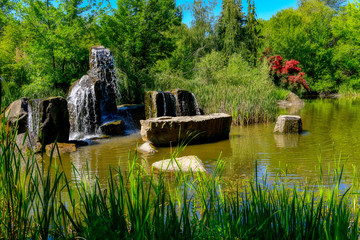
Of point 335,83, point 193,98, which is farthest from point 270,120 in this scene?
point 335,83

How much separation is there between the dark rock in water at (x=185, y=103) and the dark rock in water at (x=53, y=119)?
4.09 metres

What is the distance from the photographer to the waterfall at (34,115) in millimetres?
8555

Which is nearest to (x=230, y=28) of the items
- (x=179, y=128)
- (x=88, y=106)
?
(x=88, y=106)

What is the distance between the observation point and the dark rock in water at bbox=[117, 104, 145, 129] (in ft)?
39.6

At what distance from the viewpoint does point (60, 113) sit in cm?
880

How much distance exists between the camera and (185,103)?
11727 mm

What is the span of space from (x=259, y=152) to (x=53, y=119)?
5.41 metres

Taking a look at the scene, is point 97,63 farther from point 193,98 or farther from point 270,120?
point 270,120

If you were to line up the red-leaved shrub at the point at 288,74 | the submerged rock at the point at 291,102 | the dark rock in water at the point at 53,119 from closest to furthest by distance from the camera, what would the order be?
the dark rock in water at the point at 53,119
the submerged rock at the point at 291,102
the red-leaved shrub at the point at 288,74

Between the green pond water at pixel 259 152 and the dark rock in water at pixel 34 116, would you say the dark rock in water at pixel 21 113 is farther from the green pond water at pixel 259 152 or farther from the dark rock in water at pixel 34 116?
the green pond water at pixel 259 152

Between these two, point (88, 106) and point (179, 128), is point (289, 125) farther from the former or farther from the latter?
point (88, 106)

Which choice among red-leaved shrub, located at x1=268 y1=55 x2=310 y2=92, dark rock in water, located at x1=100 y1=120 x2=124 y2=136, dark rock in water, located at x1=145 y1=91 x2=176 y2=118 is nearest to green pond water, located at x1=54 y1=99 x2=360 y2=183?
dark rock in water, located at x1=100 y1=120 x2=124 y2=136

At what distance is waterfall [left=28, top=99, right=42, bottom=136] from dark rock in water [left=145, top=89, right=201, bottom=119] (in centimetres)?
370

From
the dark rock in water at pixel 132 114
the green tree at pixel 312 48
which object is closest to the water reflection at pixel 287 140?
the dark rock in water at pixel 132 114
